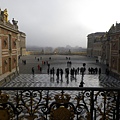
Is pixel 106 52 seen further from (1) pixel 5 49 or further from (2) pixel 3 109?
(2) pixel 3 109

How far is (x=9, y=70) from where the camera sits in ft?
59.0

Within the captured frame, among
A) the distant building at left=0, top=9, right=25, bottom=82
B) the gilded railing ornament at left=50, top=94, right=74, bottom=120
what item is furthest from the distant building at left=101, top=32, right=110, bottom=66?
the gilded railing ornament at left=50, top=94, right=74, bottom=120

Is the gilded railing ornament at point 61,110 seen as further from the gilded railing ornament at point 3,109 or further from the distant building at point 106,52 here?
the distant building at point 106,52

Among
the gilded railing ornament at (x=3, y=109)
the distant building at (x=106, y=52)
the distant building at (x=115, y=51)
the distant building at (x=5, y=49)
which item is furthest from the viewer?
the distant building at (x=106, y=52)

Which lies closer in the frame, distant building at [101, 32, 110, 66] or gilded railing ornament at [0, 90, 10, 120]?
gilded railing ornament at [0, 90, 10, 120]

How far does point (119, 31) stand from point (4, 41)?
1341cm

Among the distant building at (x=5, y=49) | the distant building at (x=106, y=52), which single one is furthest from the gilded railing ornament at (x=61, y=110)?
the distant building at (x=106, y=52)

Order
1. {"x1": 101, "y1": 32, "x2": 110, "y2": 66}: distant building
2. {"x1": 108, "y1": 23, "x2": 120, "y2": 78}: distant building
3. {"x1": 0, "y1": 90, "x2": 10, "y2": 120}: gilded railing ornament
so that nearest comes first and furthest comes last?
1. {"x1": 0, "y1": 90, "x2": 10, "y2": 120}: gilded railing ornament
2. {"x1": 108, "y1": 23, "x2": 120, "y2": 78}: distant building
3. {"x1": 101, "y1": 32, "x2": 110, "y2": 66}: distant building

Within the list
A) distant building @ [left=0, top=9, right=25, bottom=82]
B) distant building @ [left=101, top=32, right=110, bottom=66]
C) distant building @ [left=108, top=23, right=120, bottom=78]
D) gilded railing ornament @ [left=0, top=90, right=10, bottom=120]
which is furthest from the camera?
distant building @ [left=101, top=32, right=110, bottom=66]

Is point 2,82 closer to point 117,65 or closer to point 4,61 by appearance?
point 4,61

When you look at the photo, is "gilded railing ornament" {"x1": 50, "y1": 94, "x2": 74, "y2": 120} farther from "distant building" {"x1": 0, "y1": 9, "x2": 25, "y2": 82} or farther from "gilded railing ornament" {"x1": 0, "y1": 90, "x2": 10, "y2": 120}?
"distant building" {"x1": 0, "y1": 9, "x2": 25, "y2": 82}

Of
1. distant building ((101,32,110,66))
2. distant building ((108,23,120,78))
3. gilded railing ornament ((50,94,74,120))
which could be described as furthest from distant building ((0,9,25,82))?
distant building ((101,32,110,66))

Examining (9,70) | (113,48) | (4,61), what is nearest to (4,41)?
(4,61)

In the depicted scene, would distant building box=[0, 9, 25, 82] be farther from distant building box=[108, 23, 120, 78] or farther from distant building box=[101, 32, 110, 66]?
distant building box=[101, 32, 110, 66]
